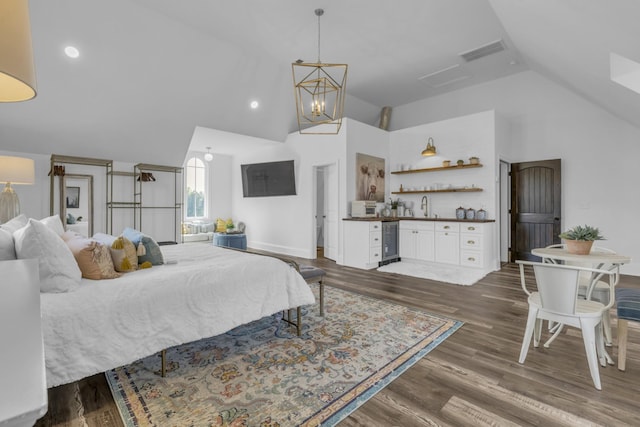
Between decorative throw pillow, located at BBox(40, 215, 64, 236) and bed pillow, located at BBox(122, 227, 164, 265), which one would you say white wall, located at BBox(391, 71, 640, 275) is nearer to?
bed pillow, located at BBox(122, 227, 164, 265)

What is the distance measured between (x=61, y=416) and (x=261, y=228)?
6427 mm

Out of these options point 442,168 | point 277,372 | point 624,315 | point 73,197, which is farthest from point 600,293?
point 73,197

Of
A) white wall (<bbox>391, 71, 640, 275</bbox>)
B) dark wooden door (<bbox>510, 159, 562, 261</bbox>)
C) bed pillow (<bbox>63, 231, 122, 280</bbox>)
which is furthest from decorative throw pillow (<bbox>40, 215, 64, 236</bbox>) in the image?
dark wooden door (<bbox>510, 159, 562, 261</bbox>)

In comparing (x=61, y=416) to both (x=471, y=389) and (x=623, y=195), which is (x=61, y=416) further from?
(x=623, y=195)

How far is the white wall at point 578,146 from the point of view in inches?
201

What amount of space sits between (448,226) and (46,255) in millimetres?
5477

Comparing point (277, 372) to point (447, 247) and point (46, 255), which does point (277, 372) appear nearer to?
point (46, 255)

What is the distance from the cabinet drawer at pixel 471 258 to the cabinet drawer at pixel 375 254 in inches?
55.4

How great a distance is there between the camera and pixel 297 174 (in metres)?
7.09

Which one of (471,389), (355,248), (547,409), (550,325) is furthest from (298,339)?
(355,248)

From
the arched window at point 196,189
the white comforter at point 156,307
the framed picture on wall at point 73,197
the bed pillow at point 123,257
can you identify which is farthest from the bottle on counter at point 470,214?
the framed picture on wall at point 73,197

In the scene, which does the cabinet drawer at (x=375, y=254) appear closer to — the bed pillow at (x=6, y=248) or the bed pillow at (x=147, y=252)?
the bed pillow at (x=147, y=252)

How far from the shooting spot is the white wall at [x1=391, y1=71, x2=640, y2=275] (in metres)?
5.12

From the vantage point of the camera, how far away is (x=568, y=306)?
2146 mm
